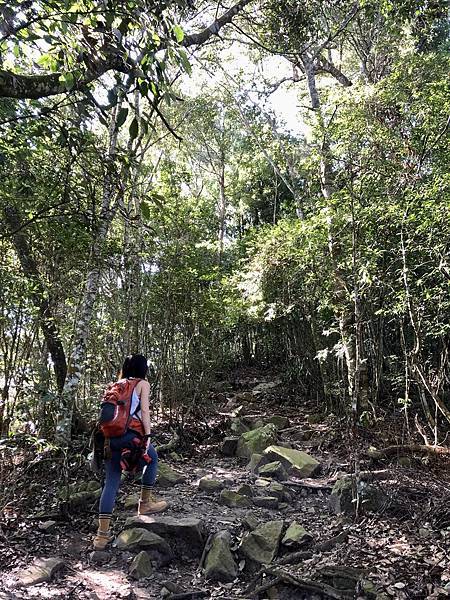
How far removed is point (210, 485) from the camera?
533 cm

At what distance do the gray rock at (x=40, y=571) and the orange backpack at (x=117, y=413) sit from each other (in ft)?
3.14

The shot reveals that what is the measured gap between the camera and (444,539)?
11.9ft

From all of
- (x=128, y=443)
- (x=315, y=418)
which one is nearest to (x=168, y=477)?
(x=128, y=443)

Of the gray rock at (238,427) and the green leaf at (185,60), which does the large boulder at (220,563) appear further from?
the gray rock at (238,427)

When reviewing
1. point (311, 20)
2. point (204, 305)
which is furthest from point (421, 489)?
point (311, 20)

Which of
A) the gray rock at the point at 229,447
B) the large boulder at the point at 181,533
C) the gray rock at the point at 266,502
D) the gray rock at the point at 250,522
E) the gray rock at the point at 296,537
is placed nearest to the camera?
the gray rock at the point at 296,537

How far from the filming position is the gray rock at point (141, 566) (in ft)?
11.4


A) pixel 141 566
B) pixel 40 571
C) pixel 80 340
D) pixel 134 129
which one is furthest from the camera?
pixel 80 340

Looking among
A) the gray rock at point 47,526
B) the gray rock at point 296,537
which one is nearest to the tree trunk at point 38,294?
the gray rock at point 47,526

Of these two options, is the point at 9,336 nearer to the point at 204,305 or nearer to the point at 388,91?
the point at 204,305

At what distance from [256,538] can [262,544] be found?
0.23 ft

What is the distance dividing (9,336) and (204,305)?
3.47m

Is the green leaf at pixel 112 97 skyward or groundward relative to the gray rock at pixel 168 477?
skyward

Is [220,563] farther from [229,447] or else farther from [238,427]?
[238,427]
